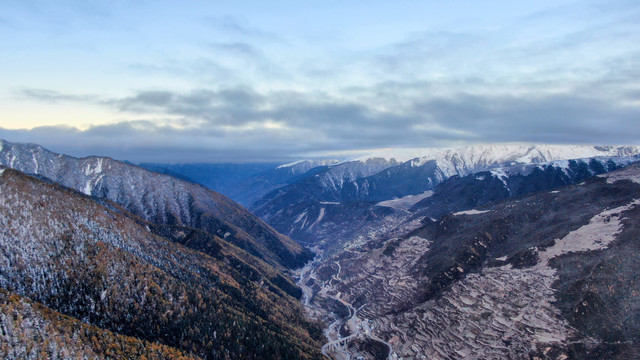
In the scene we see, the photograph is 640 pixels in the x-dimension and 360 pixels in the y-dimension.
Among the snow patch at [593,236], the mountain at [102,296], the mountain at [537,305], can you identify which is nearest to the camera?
the mountain at [102,296]

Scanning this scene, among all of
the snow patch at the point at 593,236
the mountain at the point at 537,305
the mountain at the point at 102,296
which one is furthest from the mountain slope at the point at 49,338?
the snow patch at the point at 593,236

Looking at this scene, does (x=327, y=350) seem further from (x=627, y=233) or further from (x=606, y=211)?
(x=606, y=211)

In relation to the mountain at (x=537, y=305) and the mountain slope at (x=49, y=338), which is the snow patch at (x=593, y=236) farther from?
the mountain slope at (x=49, y=338)

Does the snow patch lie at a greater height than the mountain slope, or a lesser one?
greater

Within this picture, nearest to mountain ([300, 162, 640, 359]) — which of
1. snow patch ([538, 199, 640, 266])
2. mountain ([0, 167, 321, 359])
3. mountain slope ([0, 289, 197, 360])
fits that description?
snow patch ([538, 199, 640, 266])

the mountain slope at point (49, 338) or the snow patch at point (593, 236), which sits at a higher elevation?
the snow patch at point (593, 236)

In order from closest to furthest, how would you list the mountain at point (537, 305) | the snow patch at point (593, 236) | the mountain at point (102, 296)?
1. the mountain at point (102, 296)
2. the mountain at point (537, 305)
3. the snow patch at point (593, 236)

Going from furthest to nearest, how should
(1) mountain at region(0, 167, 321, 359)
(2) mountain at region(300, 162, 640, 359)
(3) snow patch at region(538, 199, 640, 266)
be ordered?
(3) snow patch at region(538, 199, 640, 266), (2) mountain at region(300, 162, 640, 359), (1) mountain at region(0, 167, 321, 359)

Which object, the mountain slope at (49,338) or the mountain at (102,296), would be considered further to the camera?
the mountain at (102,296)

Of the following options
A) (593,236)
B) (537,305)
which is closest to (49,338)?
(537,305)

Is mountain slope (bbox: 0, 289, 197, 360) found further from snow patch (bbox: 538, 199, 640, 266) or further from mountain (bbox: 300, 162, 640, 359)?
snow patch (bbox: 538, 199, 640, 266)

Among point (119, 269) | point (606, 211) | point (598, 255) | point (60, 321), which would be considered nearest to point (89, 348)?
point (60, 321)

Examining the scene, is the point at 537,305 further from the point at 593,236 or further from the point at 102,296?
the point at 102,296
